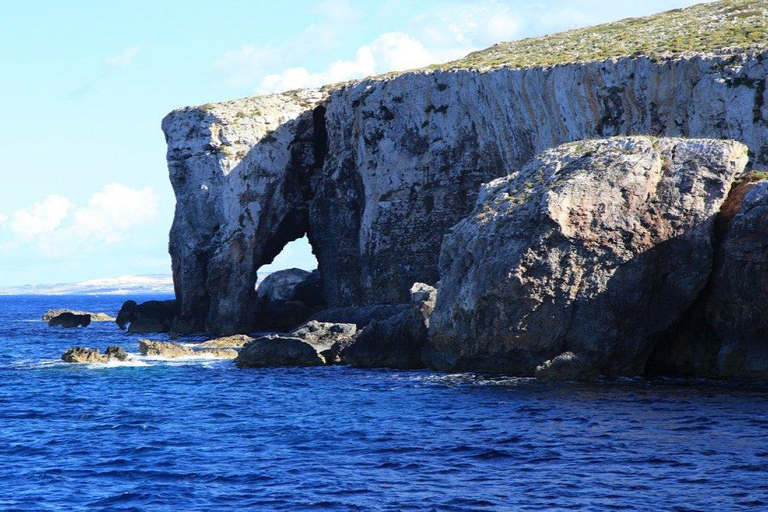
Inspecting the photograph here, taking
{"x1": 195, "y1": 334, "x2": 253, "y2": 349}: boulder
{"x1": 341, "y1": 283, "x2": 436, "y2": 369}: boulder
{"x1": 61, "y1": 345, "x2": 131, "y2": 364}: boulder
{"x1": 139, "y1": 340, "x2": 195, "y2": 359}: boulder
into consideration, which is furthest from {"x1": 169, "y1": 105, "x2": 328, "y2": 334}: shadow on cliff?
{"x1": 341, "y1": 283, "x2": 436, "y2": 369}: boulder

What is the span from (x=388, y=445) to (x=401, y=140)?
38906mm

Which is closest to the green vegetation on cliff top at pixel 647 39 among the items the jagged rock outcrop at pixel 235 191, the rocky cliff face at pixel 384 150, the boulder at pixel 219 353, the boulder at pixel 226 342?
the rocky cliff face at pixel 384 150

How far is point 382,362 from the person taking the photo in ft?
149

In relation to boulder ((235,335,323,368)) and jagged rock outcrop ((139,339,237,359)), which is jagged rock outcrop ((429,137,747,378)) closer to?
boulder ((235,335,323,368))

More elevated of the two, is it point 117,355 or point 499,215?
point 499,215

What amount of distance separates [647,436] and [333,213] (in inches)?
1751

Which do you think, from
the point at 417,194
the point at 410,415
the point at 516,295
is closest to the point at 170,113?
the point at 417,194

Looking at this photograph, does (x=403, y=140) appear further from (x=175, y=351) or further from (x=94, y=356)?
(x=94, y=356)

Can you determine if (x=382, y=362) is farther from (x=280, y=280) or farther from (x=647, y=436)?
(x=280, y=280)

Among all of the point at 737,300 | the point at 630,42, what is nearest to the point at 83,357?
the point at 737,300

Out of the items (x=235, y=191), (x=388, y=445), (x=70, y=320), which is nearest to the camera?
(x=388, y=445)

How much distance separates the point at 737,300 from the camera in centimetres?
3516

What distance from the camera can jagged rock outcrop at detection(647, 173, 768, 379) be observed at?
34.7 meters

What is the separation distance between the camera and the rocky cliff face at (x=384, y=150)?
51062mm
